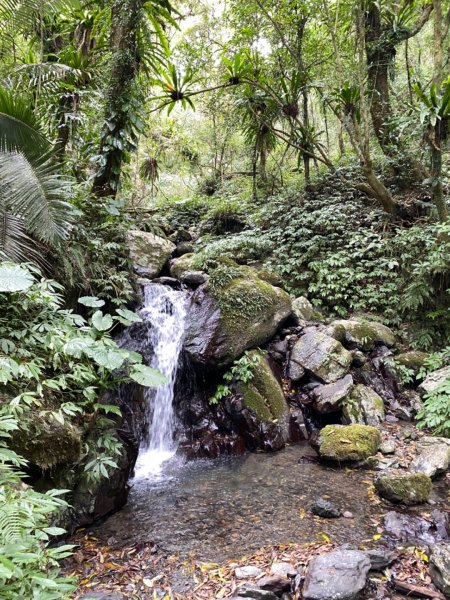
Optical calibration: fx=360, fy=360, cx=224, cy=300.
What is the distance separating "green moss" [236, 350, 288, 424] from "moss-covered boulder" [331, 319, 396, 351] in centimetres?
156

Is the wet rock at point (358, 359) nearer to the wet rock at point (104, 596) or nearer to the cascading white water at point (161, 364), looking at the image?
the cascading white water at point (161, 364)

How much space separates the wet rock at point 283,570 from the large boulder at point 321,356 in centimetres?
309

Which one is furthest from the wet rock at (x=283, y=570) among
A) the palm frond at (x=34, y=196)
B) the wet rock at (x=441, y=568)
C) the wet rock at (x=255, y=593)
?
the palm frond at (x=34, y=196)

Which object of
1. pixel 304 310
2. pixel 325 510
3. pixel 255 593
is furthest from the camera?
pixel 304 310

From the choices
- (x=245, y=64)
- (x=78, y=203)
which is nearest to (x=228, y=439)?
(x=78, y=203)

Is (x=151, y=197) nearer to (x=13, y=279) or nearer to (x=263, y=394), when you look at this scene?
(x=263, y=394)

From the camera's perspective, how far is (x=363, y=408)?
5203 mm

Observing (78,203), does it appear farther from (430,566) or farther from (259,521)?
(430,566)

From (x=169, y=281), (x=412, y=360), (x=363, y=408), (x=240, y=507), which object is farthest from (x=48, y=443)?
(x=412, y=360)

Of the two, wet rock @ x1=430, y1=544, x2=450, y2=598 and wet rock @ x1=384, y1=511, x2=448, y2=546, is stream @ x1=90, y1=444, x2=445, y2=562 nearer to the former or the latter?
wet rock @ x1=384, y1=511, x2=448, y2=546

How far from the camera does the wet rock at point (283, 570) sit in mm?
2599

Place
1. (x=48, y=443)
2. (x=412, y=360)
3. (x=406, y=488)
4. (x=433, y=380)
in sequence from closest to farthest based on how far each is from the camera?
1. (x=48, y=443)
2. (x=406, y=488)
3. (x=433, y=380)
4. (x=412, y=360)

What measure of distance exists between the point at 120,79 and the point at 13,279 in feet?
14.4

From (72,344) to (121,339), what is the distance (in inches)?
122
